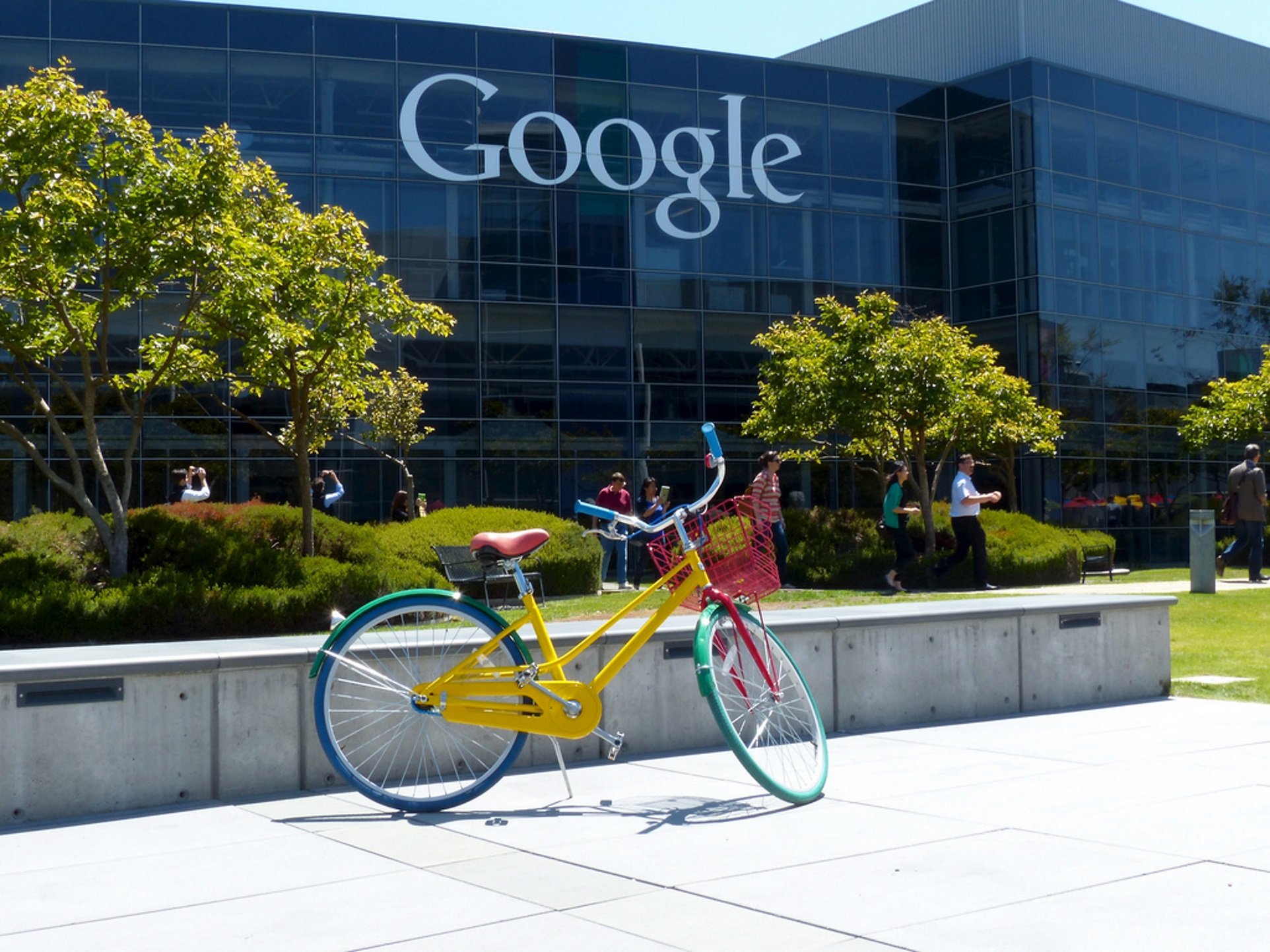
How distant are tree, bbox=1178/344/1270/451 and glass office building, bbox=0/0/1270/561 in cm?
223

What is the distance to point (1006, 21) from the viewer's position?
35.6 m

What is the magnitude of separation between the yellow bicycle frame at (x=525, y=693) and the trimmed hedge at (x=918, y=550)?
1629 cm

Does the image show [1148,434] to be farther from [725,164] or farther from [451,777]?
[451,777]

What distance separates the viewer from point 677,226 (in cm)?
3200

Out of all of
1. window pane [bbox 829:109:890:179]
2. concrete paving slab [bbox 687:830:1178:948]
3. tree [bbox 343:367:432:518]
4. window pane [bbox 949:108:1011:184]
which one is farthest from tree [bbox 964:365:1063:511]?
concrete paving slab [bbox 687:830:1178:948]

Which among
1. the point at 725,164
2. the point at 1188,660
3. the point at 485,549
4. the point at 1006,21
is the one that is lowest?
the point at 1188,660

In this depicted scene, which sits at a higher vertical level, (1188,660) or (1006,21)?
(1006,21)

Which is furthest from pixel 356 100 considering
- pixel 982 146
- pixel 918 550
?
pixel 918 550

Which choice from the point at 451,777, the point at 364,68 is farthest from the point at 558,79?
the point at 451,777

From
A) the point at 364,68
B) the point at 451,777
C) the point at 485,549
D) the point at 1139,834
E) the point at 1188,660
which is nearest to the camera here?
the point at 1139,834

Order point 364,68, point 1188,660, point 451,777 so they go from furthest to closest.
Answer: point 364,68 < point 1188,660 < point 451,777

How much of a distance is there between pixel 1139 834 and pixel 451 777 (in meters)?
2.92

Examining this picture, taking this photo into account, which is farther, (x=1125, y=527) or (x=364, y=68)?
(x=1125, y=527)

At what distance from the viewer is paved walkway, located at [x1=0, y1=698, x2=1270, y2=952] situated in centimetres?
402
